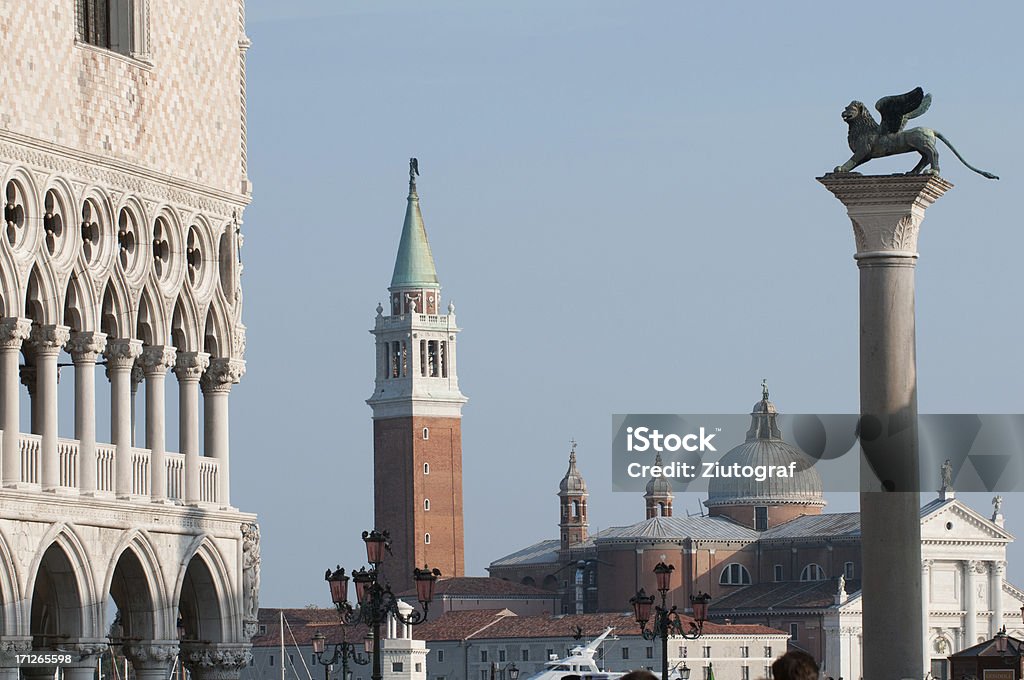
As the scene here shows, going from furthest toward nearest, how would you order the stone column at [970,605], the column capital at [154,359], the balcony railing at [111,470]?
the stone column at [970,605], the column capital at [154,359], the balcony railing at [111,470]

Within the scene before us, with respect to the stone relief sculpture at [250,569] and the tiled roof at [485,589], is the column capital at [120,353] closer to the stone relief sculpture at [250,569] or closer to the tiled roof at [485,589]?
the stone relief sculpture at [250,569]

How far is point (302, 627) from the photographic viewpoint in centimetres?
12206

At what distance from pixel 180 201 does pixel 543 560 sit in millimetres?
116429

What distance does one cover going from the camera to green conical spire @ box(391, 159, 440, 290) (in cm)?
13100

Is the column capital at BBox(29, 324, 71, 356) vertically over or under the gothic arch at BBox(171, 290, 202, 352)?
under

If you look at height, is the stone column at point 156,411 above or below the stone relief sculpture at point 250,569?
above

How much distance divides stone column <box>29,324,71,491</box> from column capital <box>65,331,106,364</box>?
248 millimetres

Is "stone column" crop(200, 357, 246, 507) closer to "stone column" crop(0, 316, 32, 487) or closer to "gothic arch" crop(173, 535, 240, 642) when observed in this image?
"gothic arch" crop(173, 535, 240, 642)

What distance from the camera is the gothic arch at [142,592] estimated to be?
2583cm

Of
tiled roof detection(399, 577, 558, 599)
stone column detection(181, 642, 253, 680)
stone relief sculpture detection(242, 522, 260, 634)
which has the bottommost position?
tiled roof detection(399, 577, 558, 599)

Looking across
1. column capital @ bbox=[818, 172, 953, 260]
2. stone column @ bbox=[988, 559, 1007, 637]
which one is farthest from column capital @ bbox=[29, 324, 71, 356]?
stone column @ bbox=[988, 559, 1007, 637]

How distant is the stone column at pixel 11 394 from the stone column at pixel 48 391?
31 cm

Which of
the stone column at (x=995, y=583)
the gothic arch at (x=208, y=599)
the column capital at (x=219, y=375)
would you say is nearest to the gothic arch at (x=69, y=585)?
the gothic arch at (x=208, y=599)

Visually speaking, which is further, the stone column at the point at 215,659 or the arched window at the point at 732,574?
the arched window at the point at 732,574
